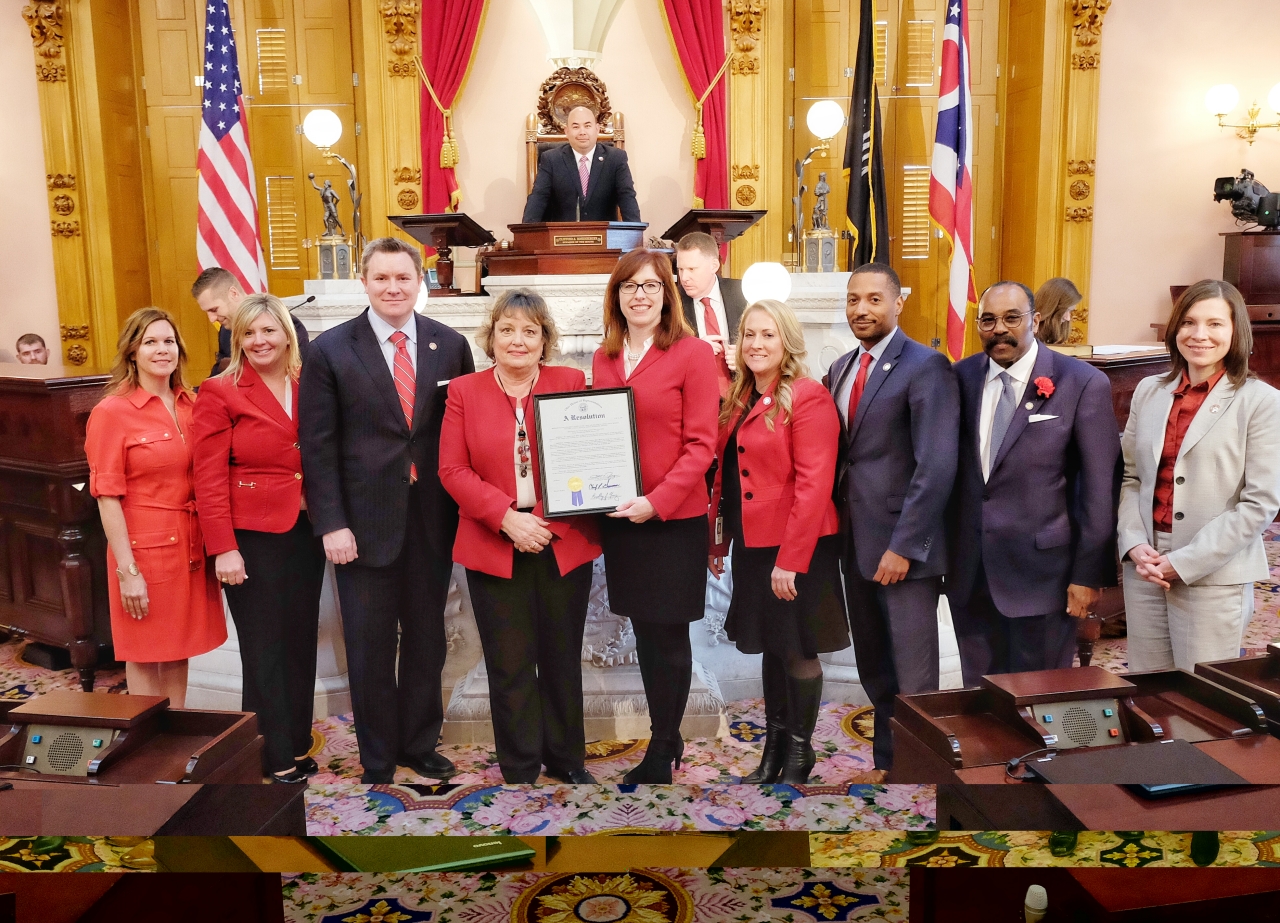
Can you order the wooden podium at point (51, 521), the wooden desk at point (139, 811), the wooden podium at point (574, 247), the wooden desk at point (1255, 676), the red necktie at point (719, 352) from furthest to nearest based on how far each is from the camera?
the wooden podium at point (51, 521), the wooden podium at point (574, 247), the red necktie at point (719, 352), the wooden desk at point (1255, 676), the wooden desk at point (139, 811)

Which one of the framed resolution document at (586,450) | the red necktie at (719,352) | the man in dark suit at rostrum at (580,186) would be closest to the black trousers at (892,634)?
the red necktie at (719,352)

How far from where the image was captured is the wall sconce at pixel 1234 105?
7.54 meters

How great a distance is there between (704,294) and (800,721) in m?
1.30

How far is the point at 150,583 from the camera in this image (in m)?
2.71

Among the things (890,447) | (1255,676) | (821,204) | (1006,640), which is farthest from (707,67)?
(1255,676)

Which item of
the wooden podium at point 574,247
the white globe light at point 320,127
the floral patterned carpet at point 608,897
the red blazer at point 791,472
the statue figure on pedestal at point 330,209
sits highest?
the white globe light at point 320,127

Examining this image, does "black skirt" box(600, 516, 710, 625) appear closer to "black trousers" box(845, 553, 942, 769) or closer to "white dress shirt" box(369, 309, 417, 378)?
"black trousers" box(845, 553, 942, 769)

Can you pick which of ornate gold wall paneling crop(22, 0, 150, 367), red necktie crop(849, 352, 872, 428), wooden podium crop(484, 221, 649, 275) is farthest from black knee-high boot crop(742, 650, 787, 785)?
ornate gold wall paneling crop(22, 0, 150, 367)

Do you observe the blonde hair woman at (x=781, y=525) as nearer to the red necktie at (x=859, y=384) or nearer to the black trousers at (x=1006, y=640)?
the red necktie at (x=859, y=384)

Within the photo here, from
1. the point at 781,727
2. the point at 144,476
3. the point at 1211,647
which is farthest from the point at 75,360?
the point at 1211,647

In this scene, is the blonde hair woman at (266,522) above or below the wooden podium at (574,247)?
below

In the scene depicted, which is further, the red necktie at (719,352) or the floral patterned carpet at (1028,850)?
the red necktie at (719,352)

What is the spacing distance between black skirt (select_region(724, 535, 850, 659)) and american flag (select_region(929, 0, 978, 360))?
330 centimetres

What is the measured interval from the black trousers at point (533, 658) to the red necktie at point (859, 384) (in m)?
0.86
